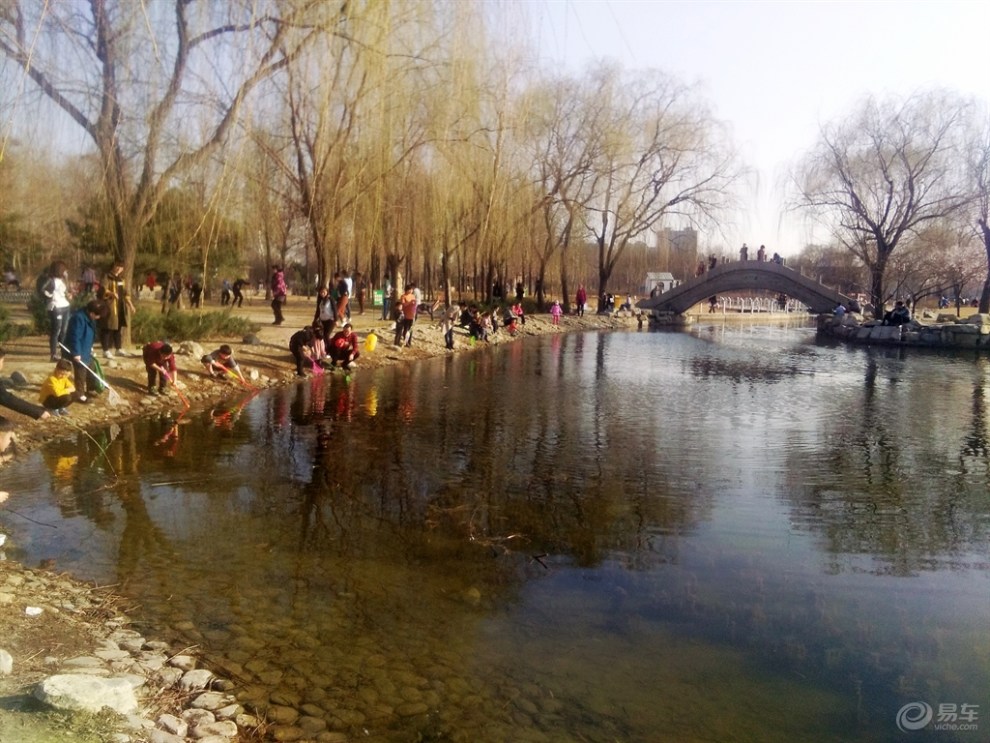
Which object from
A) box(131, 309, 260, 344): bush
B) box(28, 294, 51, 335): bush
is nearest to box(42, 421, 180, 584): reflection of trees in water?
box(131, 309, 260, 344): bush

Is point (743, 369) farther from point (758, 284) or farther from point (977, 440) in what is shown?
point (758, 284)

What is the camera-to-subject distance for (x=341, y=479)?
27.6 ft

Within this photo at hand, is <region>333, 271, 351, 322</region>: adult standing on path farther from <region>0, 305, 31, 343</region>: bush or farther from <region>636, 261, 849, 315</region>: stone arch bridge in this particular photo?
<region>636, 261, 849, 315</region>: stone arch bridge

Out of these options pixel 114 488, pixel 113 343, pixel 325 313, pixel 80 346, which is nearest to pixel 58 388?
pixel 80 346

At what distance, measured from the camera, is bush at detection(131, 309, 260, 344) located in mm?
16141

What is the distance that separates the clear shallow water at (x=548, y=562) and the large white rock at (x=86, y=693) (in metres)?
0.73

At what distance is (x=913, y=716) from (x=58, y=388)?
31.1 ft

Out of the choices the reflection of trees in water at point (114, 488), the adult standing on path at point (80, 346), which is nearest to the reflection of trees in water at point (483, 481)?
the reflection of trees in water at point (114, 488)

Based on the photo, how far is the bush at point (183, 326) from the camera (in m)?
16.1

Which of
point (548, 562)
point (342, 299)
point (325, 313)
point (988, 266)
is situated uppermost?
point (988, 266)

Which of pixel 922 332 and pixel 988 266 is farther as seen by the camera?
pixel 988 266

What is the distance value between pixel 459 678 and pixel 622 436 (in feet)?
23.1

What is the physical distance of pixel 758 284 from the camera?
143ft

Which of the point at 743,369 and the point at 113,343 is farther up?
the point at 113,343
